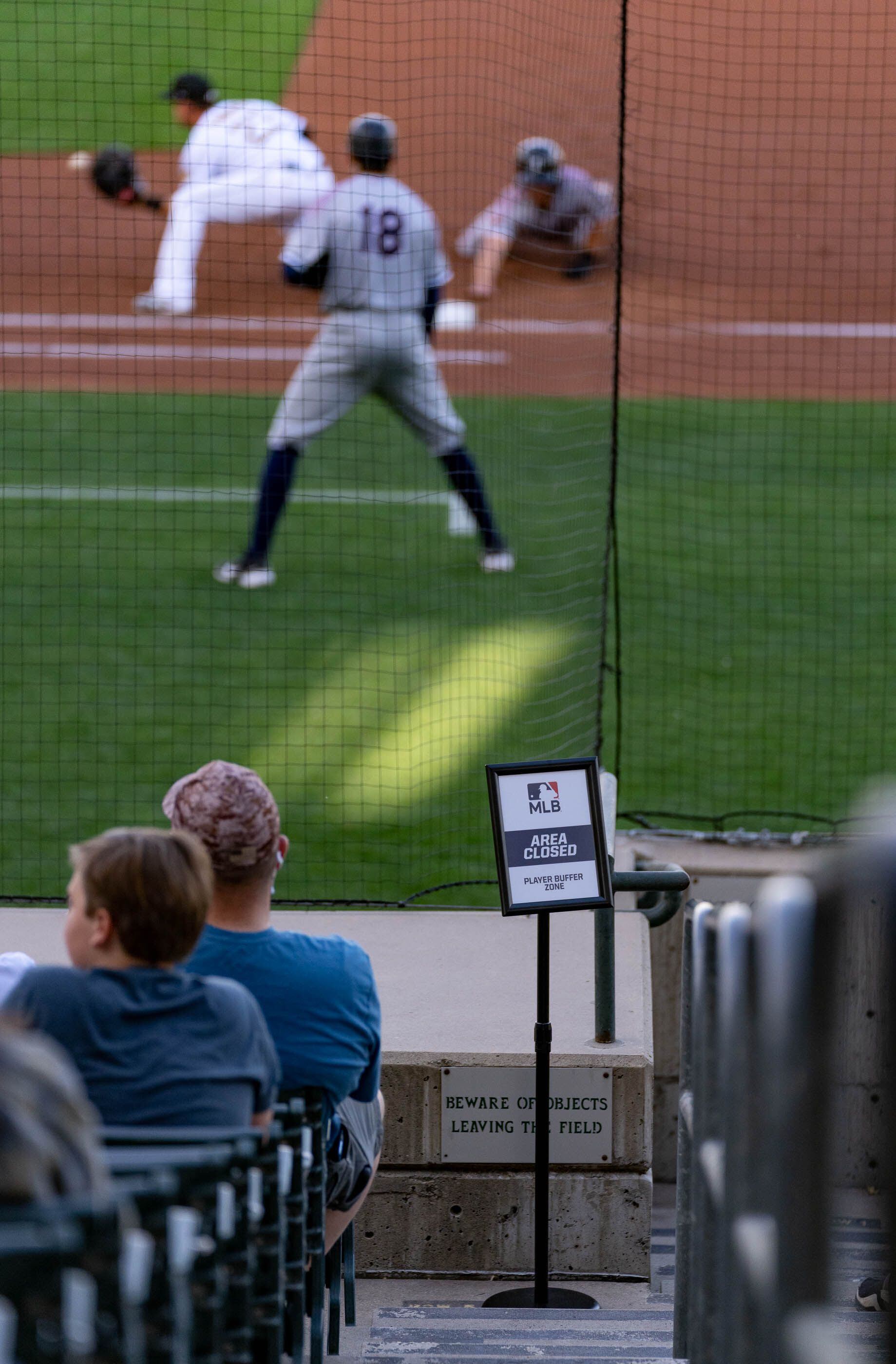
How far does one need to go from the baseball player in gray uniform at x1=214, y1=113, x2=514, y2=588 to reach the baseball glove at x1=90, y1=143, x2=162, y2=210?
589 cm

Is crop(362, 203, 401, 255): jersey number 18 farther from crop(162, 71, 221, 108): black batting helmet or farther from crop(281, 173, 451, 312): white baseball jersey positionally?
crop(162, 71, 221, 108): black batting helmet

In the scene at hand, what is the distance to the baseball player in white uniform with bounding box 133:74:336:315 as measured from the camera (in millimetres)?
9172

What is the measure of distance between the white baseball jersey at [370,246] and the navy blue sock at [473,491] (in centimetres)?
85

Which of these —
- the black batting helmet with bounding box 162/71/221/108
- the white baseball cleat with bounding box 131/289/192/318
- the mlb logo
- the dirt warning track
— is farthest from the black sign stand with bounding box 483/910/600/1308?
the white baseball cleat with bounding box 131/289/192/318

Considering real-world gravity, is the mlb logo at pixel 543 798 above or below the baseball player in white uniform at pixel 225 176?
below

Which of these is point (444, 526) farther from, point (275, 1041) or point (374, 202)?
point (275, 1041)

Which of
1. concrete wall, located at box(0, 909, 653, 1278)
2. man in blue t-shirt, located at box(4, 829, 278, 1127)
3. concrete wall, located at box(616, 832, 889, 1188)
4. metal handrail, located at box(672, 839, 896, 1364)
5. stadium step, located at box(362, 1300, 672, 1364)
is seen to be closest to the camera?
metal handrail, located at box(672, 839, 896, 1364)

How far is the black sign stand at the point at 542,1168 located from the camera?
11.7ft

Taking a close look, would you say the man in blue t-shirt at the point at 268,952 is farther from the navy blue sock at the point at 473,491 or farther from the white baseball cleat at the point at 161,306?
the white baseball cleat at the point at 161,306

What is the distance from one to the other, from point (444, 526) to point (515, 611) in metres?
1.83

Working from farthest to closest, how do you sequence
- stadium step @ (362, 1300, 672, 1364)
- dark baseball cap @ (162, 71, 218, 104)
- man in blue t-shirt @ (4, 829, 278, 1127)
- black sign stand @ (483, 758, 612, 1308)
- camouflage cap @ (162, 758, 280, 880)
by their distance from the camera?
dark baseball cap @ (162, 71, 218, 104) → black sign stand @ (483, 758, 612, 1308) → stadium step @ (362, 1300, 672, 1364) → camouflage cap @ (162, 758, 280, 880) → man in blue t-shirt @ (4, 829, 278, 1127)

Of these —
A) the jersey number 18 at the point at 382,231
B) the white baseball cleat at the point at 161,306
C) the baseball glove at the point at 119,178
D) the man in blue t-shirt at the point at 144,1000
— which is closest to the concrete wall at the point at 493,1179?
the man in blue t-shirt at the point at 144,1000

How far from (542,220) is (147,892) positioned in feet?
46.4

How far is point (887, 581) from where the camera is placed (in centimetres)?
994
